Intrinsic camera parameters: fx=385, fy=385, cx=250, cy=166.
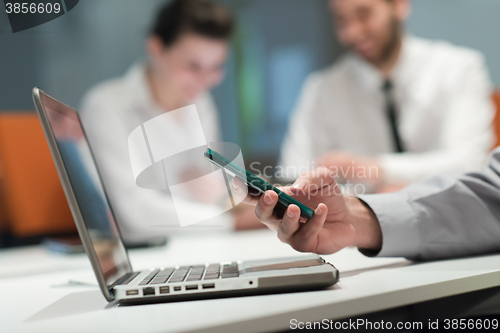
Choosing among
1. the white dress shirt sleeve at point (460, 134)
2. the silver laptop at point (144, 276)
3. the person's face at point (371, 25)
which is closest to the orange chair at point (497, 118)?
the white dress shirt sleeve at point (460, 134)

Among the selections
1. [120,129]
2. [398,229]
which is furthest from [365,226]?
[120,129]

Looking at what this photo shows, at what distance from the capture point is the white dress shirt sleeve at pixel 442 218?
1.40 feet

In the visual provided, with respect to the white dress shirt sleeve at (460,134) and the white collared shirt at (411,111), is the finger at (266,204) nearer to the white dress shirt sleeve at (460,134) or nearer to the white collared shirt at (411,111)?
the white dress shirt sleeve at (460,134)

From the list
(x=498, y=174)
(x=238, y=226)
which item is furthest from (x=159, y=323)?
(x=238, y=226)

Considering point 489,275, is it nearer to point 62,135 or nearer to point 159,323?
point 159,323

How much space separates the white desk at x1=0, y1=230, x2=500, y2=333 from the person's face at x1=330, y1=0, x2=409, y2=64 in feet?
4.53

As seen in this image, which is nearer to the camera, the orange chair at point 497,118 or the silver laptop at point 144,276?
the silver laptop at point 144,276

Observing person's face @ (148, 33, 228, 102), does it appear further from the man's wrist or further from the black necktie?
the man's wrist

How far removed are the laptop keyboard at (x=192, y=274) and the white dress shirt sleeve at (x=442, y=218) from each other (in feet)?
0.60

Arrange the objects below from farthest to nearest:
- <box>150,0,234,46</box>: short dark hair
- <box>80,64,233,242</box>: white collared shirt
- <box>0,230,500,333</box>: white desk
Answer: <box>150,0,234,46</box>: short dark hair < <box>80,64,233,242</box>: white collared shirt < <box>0,230,500,333</box>: white desk

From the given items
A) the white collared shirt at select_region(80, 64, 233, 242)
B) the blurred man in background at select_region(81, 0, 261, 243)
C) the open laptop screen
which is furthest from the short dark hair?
the open laptop screen

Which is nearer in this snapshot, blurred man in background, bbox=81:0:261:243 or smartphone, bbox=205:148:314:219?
smartphone, bbox=205:148:314:219

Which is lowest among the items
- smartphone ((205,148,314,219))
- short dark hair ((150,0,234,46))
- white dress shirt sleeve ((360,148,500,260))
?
white dress shirt sleeve ((360,148,500,260))

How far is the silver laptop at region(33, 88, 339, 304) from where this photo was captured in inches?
11.8
